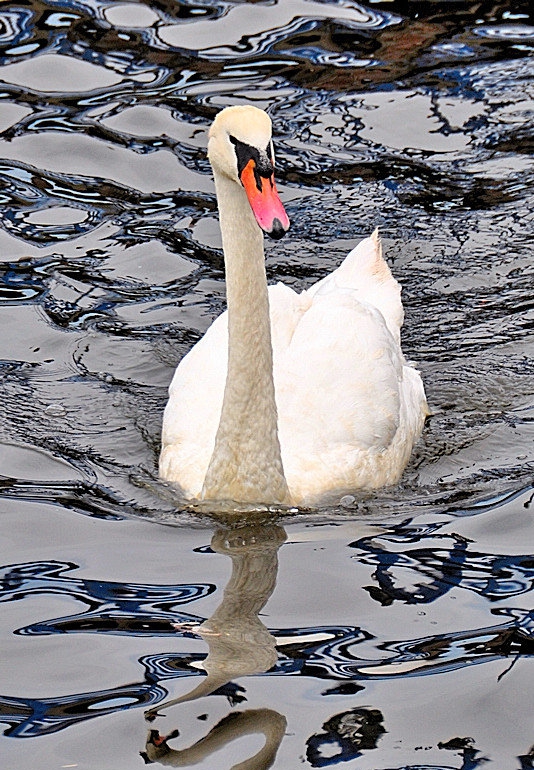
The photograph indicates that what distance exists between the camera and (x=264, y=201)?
5.65 m

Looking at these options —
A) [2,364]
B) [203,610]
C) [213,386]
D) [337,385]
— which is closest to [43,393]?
[2,364]

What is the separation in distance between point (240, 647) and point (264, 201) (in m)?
1.78

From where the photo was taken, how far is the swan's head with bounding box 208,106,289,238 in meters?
5.63

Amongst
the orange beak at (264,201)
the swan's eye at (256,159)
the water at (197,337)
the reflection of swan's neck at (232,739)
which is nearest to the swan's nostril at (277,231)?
the orange beak at (264,201)

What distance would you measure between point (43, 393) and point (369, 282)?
209cm

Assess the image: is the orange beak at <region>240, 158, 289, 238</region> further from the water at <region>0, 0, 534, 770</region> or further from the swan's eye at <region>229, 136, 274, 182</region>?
the water at <region>0, 0, 534, 770</region>

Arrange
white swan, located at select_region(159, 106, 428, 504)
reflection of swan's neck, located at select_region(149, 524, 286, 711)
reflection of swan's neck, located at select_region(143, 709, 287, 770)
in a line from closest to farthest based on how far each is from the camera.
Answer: reflection of swan's neck, located at select_region(143, 709, 287, 770) < reflection of swan's neck, located at select_region(149, 524, 286, 711) < white swan, located at select_region(159, 106, 428, 504)

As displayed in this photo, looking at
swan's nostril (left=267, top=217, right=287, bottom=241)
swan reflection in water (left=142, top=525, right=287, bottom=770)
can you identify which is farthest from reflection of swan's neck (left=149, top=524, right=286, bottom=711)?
swan's nostril (left=267, top=217, right=287, bottom=241)

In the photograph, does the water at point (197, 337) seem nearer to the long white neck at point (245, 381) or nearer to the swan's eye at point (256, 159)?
the long white neck at point (245, 381)

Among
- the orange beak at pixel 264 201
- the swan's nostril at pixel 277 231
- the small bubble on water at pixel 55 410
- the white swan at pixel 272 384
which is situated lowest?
the small bubble on water at pixel 55 410

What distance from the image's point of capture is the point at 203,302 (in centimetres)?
949

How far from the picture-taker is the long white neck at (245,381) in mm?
6117

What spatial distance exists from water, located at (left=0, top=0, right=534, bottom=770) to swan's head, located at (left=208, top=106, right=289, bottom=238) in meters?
1.56

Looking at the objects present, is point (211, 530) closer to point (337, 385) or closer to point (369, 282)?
point (337, 385)
